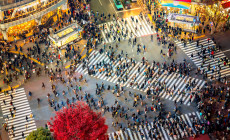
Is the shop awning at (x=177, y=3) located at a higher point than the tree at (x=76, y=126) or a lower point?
higher

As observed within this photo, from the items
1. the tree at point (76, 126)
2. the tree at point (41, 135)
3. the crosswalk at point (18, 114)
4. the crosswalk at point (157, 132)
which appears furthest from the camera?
the crosswalk at point (18, 114)

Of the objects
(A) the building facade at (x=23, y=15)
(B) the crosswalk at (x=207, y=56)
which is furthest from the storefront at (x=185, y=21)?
(A) the building facade at (x=23, y=15)

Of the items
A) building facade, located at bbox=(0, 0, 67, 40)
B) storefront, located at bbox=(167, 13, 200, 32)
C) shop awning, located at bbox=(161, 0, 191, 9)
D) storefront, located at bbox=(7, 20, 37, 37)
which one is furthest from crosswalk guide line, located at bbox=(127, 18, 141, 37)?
storefront, located at bbox=(7, 20, 37, 37)

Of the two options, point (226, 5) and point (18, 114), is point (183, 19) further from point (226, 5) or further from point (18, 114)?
point (18, 114)

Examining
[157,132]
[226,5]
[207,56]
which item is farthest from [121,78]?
[226,5]

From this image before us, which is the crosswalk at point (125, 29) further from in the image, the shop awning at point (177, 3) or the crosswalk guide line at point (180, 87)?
the crosswalk guide line at point (180, 87)

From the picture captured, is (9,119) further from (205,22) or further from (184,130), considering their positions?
(205,22)

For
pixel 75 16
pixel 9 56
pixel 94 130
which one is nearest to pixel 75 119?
pixel 94 130
